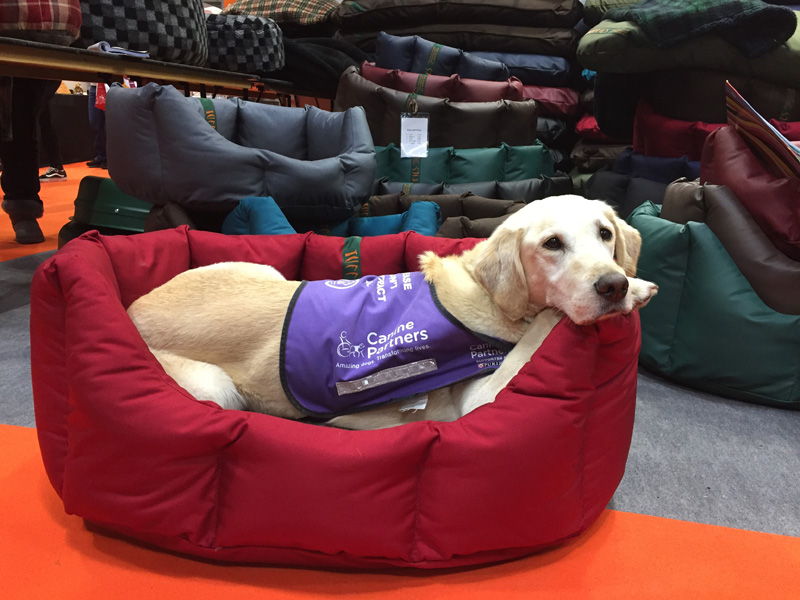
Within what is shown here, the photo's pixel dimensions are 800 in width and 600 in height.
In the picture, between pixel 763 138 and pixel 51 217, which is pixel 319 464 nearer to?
pixel 763 138

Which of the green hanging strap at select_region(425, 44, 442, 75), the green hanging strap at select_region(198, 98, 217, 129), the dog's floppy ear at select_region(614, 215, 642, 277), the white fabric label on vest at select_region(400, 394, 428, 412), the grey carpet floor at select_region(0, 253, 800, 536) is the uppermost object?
the green hanging strap at select_region(425, 44, 442, 75)

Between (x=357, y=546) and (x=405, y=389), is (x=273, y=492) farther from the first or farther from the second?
(x=405, y=389)

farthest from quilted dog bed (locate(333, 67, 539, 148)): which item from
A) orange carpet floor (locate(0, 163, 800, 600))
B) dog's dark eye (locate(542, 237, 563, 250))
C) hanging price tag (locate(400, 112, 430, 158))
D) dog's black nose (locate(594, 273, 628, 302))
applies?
orange carpet floor (locate(0, 163, 800, 600))

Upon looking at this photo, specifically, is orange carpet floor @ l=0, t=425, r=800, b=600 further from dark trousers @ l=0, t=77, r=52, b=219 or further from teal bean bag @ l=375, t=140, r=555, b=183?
dark trousers @ l=0, t=77, r=52, b=219

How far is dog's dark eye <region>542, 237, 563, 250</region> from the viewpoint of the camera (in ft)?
3.91

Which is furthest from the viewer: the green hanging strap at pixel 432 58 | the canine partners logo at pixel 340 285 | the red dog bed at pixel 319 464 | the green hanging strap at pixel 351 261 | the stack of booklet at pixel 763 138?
the green hanging strap at pixel 432 58

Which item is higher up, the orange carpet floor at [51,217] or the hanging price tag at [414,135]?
the hanging price tag at [414,135]

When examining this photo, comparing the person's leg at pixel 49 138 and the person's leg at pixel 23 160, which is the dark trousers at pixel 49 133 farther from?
the person's leg at pixel 23 160

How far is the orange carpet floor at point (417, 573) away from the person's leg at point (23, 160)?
2.56 m

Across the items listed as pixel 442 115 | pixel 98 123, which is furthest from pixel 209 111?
pixel 98 123

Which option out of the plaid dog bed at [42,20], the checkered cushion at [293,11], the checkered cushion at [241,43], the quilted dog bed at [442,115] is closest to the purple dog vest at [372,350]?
the plaid dog bed at [42,20]

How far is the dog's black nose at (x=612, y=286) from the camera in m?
1.06

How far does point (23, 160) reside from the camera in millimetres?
3113

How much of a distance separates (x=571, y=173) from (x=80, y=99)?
6276 millimetres
